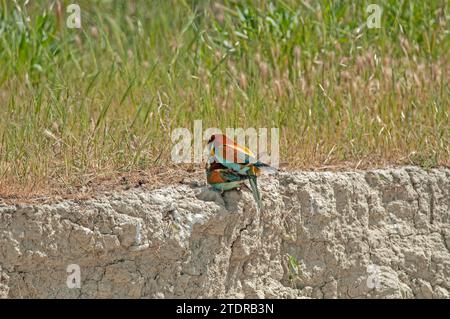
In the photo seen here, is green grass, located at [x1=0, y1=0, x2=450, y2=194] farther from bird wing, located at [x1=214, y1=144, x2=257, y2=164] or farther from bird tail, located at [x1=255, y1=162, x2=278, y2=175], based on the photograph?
bird wing, located at [x1=214, y1=144, x2=257, y2=164]

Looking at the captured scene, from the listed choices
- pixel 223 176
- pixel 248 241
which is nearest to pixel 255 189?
pixel 223 176

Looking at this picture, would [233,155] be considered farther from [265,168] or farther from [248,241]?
[248,241]

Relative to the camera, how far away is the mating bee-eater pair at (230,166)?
4.90m

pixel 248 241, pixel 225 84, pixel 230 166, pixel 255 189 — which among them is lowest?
pixel 248 241

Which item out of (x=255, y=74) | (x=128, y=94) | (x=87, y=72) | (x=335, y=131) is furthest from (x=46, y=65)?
(x=335, y=131)

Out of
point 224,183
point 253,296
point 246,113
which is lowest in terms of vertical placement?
point 253,296

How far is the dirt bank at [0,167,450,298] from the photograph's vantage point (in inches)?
193

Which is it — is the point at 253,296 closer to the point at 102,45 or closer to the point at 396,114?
the point at 396,114

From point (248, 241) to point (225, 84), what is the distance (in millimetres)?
1648

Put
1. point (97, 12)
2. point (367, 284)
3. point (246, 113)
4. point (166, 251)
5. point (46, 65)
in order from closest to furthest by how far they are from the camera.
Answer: point (166, 251), point (367, 284), point (246, 113), point (46, 65), point (97, 12)

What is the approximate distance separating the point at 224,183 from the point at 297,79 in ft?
5.57

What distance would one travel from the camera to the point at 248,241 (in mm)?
5242

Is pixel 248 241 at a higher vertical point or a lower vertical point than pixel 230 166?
lower

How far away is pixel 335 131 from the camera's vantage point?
5973 millimetres
